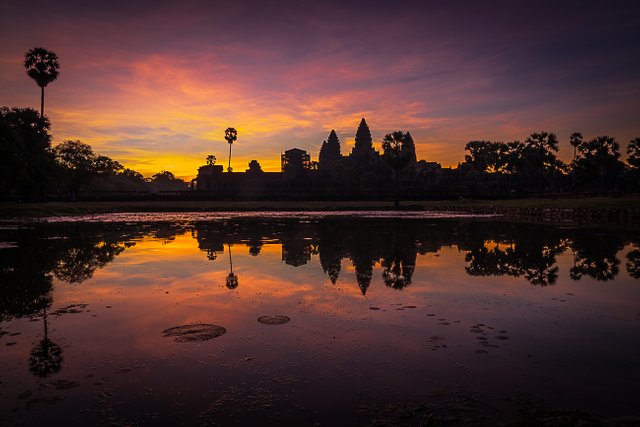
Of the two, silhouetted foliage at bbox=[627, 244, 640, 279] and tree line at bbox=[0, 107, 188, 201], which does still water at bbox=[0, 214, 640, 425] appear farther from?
tree line at bbox=[0, 107, 188, 201]

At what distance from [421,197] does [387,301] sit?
232ft

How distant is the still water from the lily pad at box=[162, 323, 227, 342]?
0.05 meters

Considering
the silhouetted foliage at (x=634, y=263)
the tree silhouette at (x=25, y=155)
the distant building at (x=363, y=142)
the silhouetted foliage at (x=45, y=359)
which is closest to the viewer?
the silhouetted foliage at (x=45, y=359)

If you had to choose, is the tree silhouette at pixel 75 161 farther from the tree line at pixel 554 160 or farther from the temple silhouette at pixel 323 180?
the tree line at pixel 554 160

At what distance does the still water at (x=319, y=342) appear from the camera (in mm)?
4375

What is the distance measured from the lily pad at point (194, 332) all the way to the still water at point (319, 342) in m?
0.05

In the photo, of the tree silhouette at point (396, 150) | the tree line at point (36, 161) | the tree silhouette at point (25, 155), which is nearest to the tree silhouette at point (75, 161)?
the tree line at point (36, 161)

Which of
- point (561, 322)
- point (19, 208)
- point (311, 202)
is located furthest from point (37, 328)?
point (311, 202)

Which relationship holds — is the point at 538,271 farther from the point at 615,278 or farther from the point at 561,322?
the point at 561,322

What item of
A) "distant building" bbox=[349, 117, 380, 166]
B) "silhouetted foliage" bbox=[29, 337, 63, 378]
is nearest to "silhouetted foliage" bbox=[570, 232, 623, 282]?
"silhouetted foliage" bbox=[29, 337, 63, 378]

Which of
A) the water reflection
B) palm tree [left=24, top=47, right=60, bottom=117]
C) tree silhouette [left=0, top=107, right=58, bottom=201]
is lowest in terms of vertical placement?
the water reflection

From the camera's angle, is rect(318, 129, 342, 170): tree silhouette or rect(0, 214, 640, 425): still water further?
rect(318, 129, 342, 170): tree silhouette

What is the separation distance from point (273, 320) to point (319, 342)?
1447 millimetres

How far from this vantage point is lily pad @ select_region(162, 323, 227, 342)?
6.59 metres
